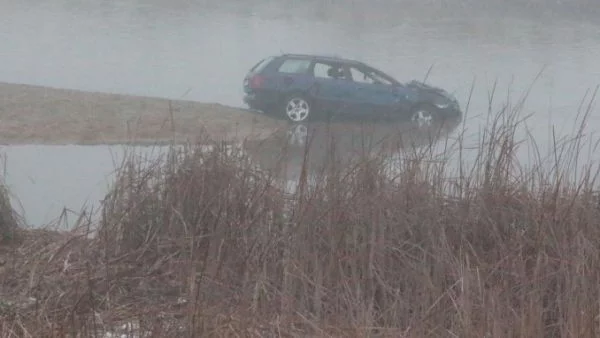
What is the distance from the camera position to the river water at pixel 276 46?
18.1 meters

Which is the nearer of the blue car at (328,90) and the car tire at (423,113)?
the car tire at (423,113)

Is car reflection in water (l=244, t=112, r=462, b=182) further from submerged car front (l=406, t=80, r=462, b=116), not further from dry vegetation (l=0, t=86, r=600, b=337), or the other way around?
submerged car front (l=406, t=80, r=462, b=116)

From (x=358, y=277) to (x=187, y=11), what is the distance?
87.2 feet

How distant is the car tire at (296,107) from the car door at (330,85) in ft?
0.61

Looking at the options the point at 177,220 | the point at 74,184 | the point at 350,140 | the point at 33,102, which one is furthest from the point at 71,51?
the point at 177,220

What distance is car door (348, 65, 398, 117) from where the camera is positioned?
50.2 feet

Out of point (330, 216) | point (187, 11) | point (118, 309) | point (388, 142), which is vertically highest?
point (187, 11)

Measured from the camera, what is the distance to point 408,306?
17.4 ft

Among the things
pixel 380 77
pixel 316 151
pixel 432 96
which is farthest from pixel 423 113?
pixel 316 151

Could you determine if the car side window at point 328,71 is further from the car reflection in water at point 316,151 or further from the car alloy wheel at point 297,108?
the car reflection in water at point 316,151

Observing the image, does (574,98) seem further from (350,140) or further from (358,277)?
(358,277)

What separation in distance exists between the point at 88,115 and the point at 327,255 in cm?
945

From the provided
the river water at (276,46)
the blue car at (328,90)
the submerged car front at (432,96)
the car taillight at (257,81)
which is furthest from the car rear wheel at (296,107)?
the river water at (276,46)

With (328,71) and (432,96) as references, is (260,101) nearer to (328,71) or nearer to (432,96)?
(328,71)
